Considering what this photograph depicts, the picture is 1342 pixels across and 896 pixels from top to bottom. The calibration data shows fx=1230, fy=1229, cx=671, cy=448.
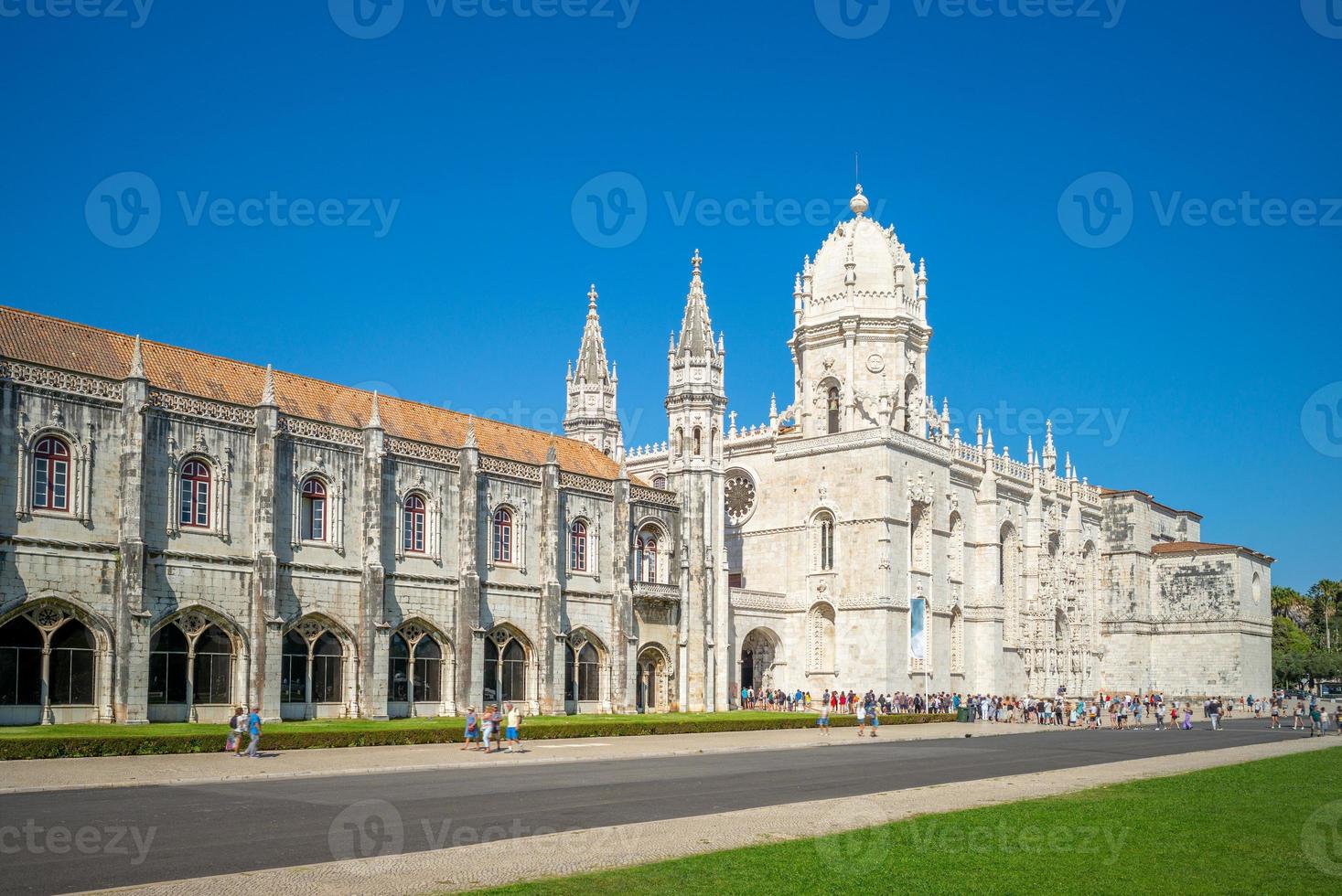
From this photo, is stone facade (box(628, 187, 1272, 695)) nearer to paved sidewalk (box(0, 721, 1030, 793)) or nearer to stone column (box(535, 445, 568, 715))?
stone column (box(535, 445, 568, 715))

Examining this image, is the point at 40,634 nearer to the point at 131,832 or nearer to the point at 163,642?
the point at 163,642

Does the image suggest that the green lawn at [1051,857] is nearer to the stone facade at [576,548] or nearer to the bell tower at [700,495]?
the stone facade at [576,548]

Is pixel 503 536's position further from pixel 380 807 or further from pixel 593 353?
pixel 380 807

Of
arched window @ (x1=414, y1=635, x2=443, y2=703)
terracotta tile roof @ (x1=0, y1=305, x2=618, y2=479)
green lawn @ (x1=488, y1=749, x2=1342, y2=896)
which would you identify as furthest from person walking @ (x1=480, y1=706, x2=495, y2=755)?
green lawn @ (x1=488, y1=749, x2=1342, y2=896)

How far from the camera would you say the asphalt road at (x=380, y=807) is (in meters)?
15.3

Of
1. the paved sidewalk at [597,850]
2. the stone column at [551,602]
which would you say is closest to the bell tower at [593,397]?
the stone column at [551,602]

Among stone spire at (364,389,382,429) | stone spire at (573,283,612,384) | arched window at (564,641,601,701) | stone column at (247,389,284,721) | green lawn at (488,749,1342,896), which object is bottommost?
arched window at (564,641,601,701)

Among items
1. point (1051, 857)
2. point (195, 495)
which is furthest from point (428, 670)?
point (1051, 857)

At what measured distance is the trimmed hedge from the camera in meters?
29.1

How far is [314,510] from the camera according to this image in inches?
1722

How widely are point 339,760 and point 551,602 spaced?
821 inches

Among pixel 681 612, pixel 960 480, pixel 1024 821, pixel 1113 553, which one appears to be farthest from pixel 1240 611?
pixel 1024 821

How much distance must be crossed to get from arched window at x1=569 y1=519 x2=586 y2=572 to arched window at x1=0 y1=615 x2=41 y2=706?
22.3 meters

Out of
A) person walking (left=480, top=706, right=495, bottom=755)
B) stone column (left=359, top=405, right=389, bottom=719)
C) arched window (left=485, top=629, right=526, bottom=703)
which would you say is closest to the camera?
person walking (left=480, top=706, right=495, bottom=755)
